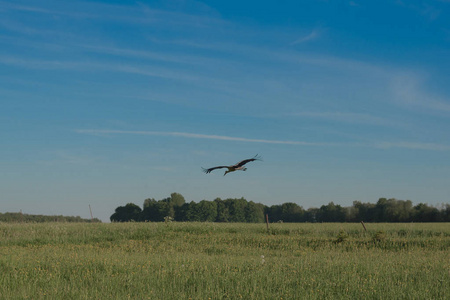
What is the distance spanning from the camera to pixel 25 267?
51.5ft

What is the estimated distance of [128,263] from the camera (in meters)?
15.4

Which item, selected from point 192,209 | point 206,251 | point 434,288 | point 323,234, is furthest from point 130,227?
point 192,209

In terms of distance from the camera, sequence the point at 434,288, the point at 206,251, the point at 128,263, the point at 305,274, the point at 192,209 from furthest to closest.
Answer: the point at 192,209
the point at 206,251
the point at 128,263
the point at 305,274
the point at 434,288

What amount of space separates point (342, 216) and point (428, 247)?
231 feet

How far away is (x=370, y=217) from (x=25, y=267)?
3402 inches

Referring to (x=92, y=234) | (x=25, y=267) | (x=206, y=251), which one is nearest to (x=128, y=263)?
(x=25, y=267)

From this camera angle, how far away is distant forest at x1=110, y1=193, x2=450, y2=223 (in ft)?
273

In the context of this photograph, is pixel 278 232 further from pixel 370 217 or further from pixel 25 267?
pixel 370 217

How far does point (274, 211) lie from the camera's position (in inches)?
5079

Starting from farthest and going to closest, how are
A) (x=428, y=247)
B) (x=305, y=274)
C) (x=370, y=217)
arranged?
(x=370, y=217) < (x=428, y=247) < (x=305, y=274)

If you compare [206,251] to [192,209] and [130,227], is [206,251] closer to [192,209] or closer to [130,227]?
[130,227]

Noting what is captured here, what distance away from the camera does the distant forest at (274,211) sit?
273 feet

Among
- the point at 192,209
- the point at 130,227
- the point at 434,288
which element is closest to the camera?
the point at 434,288

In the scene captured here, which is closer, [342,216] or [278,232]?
[278,232]
